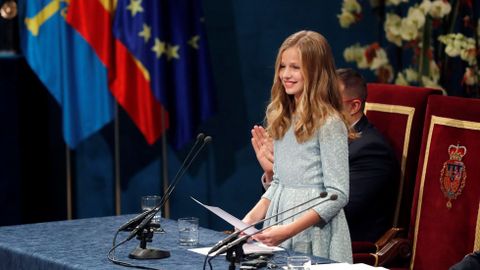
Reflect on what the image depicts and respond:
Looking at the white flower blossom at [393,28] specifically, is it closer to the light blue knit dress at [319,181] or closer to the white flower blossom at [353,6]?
the white flower blossom at [353,6]

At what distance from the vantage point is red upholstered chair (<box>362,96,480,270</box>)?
480 cm

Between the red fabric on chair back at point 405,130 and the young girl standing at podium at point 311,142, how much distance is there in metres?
0.82

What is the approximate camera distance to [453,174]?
16.0 ft

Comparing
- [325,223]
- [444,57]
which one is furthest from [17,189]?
[325,223]

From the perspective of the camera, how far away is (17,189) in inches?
307

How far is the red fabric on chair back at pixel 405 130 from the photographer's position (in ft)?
17.0

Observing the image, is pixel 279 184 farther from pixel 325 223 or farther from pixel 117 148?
pixel 117 148

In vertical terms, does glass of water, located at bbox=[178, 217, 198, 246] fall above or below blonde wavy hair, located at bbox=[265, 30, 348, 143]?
below

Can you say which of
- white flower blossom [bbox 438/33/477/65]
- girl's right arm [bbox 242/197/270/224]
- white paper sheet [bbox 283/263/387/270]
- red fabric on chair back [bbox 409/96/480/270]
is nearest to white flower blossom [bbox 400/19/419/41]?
white flower blossom [bbox 438/33/477/65]

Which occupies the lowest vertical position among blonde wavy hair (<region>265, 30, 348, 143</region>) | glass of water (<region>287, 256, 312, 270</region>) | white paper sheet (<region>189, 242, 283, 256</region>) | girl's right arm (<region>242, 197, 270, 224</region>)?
white paper sheet (<region>189, 242, 283, 256</region>)

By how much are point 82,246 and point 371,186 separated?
1.57m

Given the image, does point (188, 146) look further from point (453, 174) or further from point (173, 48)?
point (453, 174)

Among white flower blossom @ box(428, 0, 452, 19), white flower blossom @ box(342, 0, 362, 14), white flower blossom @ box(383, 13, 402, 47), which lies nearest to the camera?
white flower blossom @ box(428, 0, 452, 19)

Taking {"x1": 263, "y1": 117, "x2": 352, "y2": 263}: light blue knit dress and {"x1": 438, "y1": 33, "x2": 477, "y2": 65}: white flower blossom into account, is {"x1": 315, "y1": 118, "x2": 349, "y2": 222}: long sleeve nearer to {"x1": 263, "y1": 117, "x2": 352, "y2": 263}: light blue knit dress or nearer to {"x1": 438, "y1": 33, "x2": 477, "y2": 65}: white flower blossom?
{"x1": 263, "y1": 117, "x2": 352, "y2": 263}: light blue knit dress
